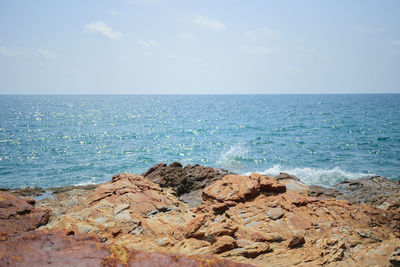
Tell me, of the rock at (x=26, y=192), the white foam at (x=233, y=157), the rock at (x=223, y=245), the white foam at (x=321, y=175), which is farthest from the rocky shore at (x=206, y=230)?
the white foam at (x=233, y=157)

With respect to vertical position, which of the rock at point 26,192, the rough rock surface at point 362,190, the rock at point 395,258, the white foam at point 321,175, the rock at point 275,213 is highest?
the rock at point 395,258

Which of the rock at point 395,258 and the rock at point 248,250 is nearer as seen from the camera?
the rock at point 395,258

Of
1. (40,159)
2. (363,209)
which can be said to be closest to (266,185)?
(363,209)

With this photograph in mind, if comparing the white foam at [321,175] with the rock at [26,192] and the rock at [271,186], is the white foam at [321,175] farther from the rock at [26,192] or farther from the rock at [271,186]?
the rock at [26,192]

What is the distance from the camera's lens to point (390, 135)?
45.4 metres

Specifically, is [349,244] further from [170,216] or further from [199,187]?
[199,187]

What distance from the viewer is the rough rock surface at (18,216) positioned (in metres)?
8.16

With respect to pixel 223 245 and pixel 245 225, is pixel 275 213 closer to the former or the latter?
pixel 245 225

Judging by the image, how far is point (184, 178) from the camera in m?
20.4

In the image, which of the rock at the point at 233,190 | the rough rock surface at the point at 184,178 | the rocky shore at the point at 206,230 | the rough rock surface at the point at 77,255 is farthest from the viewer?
the rough rock surface at the point at 184,178

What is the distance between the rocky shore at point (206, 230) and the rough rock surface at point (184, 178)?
473 centimetres

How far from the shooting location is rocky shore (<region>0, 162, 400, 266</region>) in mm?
5785

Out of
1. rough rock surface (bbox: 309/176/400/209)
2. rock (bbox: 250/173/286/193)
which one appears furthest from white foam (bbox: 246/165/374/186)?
rock (bbox: 250/173/286/193)

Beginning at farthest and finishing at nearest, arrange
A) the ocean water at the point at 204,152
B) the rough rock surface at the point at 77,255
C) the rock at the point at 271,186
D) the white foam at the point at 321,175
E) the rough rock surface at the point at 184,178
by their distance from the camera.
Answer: the ocean water at the point at 204,152
the white foam at the point at 321,175
the rough rock surface at the point at 184,178
the rock at the point at 271,186
the rough rock surface at the point at 77,255
